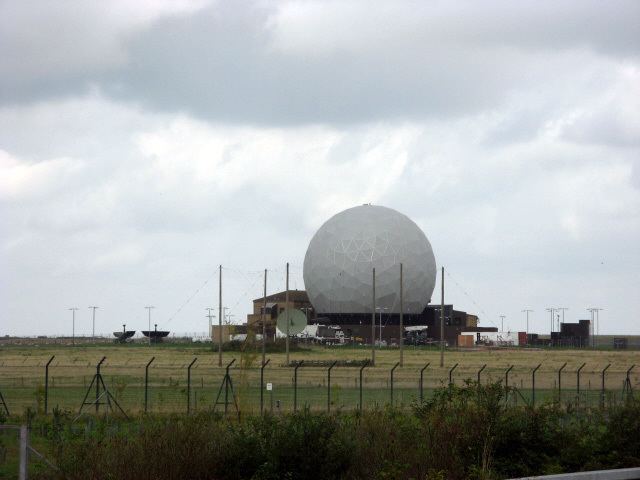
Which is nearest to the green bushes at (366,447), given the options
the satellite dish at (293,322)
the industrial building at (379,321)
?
the satellite dish at (293,322)

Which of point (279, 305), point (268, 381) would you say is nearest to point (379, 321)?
point (279, 305)

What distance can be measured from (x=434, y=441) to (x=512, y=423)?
1.76 m

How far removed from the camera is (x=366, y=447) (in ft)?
56.2

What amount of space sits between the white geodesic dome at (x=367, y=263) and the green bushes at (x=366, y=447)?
87965 mm

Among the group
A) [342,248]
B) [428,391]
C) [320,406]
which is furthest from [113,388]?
[342,248]

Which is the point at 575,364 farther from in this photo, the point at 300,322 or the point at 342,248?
the point at 342,248

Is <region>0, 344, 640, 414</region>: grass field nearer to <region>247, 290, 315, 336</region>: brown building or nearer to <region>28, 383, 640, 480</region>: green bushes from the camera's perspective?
<region>28, 383, 640, 480</region>: green bushes

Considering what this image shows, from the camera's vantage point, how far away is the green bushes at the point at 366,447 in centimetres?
1531

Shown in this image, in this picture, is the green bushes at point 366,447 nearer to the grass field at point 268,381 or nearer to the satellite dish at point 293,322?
the grass field at point 268,381

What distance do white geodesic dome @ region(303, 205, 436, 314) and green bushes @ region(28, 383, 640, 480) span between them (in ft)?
289

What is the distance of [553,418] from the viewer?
62.0 ft

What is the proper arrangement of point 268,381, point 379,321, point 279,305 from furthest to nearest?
point 279,305, point 379,321, point 268,381

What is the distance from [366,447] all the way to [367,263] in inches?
3548

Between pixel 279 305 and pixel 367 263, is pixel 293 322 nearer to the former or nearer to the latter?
pixel 367 263
